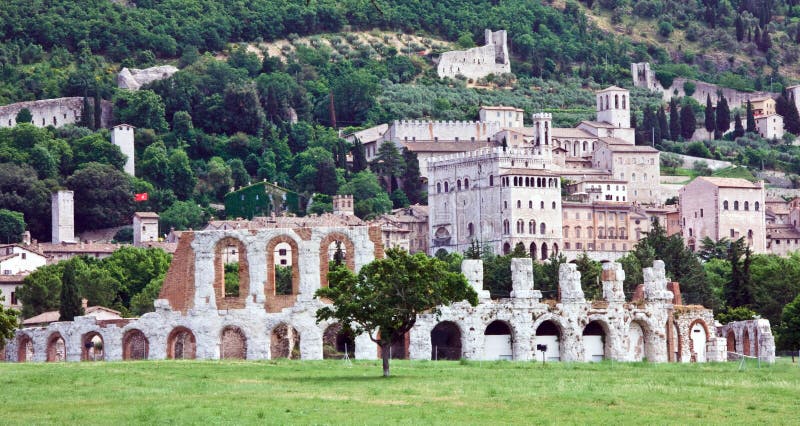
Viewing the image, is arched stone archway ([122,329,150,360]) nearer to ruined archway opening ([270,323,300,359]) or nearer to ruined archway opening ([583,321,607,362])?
ruined archway opening ([270,323,300,359])

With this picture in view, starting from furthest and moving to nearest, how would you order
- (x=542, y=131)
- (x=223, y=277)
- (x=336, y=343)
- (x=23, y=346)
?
(x=542, y=131), (x=23, y=346), (x=336, y=343), (x=223, y=277)

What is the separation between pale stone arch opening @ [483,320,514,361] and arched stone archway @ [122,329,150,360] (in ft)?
41.3

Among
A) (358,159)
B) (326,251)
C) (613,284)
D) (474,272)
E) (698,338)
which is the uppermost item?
(358,159)

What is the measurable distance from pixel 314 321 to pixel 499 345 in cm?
703

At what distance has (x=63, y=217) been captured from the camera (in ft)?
516

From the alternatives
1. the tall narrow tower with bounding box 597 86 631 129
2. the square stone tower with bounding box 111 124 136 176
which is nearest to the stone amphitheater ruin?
the square stone tower with bounding box 111 124 136 176

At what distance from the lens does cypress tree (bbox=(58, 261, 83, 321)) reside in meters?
94.8

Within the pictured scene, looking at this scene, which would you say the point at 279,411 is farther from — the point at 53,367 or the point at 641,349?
the point at 641,349

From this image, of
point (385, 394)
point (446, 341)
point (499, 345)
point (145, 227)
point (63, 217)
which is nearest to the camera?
point (385, 394)

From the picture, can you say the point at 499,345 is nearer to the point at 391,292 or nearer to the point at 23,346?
the point at 391,292

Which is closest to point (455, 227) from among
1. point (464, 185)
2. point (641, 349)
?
point (464, 185)

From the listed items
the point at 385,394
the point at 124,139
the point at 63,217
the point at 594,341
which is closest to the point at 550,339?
the point at 594,341

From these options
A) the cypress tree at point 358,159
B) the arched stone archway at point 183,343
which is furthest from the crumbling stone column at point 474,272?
the cypress tree at point 358,159

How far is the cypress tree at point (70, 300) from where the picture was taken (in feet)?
311
